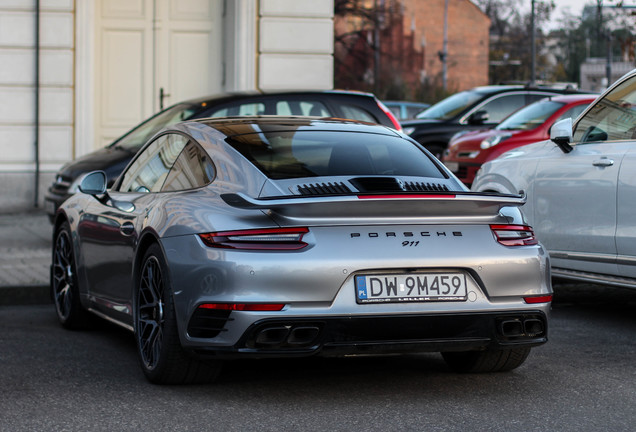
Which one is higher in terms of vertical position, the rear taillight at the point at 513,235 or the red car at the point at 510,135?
the red car at the point at 510,135

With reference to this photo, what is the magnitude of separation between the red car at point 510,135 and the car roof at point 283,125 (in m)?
7.27

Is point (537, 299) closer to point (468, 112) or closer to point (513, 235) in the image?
point (513, 235)

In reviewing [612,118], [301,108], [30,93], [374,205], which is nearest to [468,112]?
[301,108]

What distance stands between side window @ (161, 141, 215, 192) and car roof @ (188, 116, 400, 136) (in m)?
0.19

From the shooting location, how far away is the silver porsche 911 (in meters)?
4.90

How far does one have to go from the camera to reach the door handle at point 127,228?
606cm

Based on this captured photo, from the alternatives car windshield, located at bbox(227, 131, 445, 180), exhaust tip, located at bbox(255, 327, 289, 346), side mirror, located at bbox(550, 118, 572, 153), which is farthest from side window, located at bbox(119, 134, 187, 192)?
side mirror, located at bbox(550, 118, 572, 153)

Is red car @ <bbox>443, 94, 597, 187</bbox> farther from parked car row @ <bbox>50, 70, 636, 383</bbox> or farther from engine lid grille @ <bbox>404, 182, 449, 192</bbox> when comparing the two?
engine lid grille @ <bbox>404, 182, 449, 192</bbox>

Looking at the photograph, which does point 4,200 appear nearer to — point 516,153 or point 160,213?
point 516,153

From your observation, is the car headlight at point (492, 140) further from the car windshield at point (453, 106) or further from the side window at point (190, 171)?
the side window at point (190, 171)

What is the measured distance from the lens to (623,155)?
24.1ft

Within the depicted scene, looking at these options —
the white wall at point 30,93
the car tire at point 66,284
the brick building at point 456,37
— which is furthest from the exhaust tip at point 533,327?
the brick building at point 456,37

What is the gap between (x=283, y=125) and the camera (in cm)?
617

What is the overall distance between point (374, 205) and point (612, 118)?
11.3 feet
